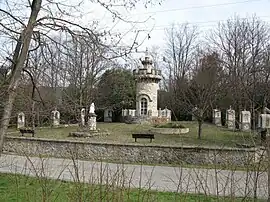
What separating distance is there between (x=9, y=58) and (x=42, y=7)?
54.2 inches

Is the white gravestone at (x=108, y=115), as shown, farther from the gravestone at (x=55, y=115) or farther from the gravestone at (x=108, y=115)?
the gravestone at (x=55, y=115)

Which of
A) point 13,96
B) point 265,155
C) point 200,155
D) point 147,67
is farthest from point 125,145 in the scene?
point 147,67

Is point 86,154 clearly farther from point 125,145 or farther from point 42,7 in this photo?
point 42,7

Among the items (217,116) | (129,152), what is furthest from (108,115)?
(129,152)

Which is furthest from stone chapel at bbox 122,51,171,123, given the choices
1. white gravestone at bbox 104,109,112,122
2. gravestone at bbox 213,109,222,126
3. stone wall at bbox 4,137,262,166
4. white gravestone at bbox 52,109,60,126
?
white gravestone at bbox 52,109,60,126

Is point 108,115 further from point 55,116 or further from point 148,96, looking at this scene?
point 55,116

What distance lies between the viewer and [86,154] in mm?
19141

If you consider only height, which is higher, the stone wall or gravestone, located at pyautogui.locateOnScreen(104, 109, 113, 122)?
gravestone, located at pyautogui.locateOnScreen(104, 109, 113, 122)

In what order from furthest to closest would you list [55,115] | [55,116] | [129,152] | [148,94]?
[148,94] < [129,152] < [55,116] < [55,115]

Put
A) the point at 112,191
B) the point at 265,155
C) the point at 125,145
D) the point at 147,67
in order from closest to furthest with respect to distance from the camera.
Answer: the point at 112,191
the point at 265,155
the point at 125,145
the point at 147,67

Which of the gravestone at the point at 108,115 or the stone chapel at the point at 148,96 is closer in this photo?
the stone chapel at the point at 148,96

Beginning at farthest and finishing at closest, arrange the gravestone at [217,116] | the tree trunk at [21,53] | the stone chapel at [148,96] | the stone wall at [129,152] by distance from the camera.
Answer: the stone chapel at [148,96], the gravestone at [217,116], the stone wall at [129,152], the tree trunk at [21,53]

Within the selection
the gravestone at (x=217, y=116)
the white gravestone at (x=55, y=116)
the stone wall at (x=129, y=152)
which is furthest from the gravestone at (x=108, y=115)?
the white gravestone at (x=55, y=116)

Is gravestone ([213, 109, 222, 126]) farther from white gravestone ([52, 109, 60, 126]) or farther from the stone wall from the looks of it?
white gravestone ([52, 109, 60, 126])
